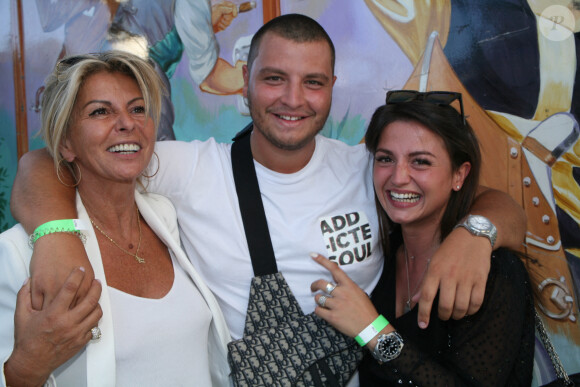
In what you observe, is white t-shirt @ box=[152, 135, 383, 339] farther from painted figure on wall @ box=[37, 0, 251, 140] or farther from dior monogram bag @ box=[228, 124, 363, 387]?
painted figure on wall @ box=[37, 0, 251, 140]

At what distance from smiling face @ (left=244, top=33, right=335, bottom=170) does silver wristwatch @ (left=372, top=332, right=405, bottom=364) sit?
813 millimetres

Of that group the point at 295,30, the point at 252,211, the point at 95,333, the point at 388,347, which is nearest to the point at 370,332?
the point at 388,347

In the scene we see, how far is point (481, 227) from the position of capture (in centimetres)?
155

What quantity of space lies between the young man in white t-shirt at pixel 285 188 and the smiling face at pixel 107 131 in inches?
5.6

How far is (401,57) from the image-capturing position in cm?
236

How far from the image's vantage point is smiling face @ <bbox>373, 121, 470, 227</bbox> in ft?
5.66

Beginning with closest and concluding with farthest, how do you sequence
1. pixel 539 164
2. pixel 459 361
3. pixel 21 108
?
pixel 459 361 < pixel 539 164 < pixel 21 108

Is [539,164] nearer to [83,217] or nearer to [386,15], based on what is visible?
[386,15]

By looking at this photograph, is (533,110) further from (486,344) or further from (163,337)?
(163,337)

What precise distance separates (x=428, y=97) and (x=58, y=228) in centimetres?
135

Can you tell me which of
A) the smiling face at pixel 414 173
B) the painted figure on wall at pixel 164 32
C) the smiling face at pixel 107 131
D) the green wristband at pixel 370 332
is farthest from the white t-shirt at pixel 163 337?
the painted figure on wall at pixel 164 32

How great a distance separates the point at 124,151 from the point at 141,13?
6.19 feet

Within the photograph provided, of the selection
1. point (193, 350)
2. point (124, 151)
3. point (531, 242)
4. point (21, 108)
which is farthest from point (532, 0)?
point (21, 108)

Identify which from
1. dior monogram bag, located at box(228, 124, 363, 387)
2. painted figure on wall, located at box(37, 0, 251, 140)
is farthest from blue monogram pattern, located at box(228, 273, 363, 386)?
painted figure on wall, located at box(37, 0, 251, 140)
